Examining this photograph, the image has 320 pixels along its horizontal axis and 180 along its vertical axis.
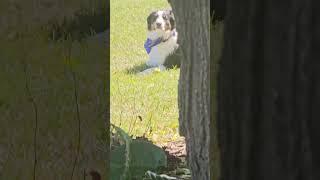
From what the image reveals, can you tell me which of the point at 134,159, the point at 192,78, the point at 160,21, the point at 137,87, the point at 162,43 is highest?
the point at 160,21

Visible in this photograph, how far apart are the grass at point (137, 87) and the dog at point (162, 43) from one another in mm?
240

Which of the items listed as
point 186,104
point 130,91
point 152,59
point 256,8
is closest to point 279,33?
point 256,8

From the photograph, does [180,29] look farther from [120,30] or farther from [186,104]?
[120,30]

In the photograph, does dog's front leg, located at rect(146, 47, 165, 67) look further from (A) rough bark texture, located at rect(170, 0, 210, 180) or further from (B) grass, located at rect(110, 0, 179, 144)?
(A) rough bark texture, located at rect(170, 0, 210, 180)

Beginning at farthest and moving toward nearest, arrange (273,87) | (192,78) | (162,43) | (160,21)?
(162,43), (160,21), (192,78), (273,87)

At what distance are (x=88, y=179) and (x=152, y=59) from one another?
7876 mm

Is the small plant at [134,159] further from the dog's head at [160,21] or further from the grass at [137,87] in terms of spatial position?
the dog's head at [160,21]

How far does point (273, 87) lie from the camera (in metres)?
0.38

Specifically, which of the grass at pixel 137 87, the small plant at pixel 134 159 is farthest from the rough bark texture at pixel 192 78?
the grass at pixel 137 87

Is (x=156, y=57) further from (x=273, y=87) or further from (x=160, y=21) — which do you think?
(x=273, y=87)

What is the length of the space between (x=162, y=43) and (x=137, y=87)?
4.51 ft

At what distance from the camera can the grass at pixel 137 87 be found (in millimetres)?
5785

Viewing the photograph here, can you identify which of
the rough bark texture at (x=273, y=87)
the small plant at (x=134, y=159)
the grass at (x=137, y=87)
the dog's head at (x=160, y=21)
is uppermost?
the dog's head at (x=160, y=21)

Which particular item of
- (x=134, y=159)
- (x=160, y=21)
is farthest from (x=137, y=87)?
(x=134, y=159)
